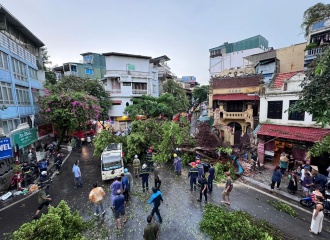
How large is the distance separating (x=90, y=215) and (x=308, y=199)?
1156cm

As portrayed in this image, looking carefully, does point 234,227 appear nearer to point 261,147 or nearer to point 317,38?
point 261,147

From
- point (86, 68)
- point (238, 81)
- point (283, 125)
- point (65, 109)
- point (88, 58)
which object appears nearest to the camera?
point (283, 125)

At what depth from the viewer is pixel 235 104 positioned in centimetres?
2228

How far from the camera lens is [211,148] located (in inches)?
577

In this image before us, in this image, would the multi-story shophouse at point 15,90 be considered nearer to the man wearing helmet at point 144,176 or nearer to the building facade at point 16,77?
the building facade at point 16,77

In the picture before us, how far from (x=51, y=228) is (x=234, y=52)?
45.2 metres

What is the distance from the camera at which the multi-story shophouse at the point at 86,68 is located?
3756cm

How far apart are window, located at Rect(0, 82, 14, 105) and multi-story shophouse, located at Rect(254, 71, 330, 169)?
2206 cm

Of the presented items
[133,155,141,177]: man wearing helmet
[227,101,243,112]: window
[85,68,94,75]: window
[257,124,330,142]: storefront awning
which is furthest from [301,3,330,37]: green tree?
[85,68,94,75]: window

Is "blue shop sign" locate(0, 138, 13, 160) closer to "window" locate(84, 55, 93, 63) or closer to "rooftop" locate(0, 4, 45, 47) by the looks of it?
"rooftop" locate(0, 4, 45, 47)

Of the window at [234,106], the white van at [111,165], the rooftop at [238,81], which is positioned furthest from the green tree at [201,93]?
the white van at [111,165]

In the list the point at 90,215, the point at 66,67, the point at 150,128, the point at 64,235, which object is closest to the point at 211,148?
the point at 150,128

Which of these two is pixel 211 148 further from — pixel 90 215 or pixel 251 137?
pixel 90 215

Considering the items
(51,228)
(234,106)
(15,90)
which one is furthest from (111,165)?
(234,106)
